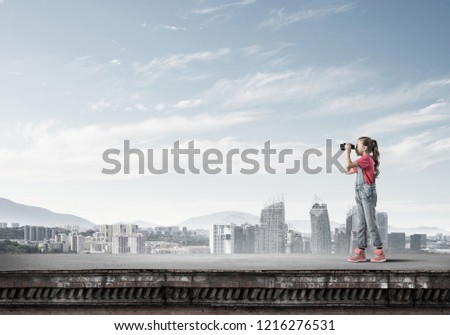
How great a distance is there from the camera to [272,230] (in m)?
24.2

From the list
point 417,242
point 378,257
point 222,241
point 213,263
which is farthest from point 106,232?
point 378,257

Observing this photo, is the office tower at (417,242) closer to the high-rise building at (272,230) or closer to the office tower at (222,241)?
the high-rise building at (272,230)

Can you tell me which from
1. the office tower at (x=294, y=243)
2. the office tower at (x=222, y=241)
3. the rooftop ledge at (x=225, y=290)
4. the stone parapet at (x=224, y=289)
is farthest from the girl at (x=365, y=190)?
the office tower at (x=294, y=243)

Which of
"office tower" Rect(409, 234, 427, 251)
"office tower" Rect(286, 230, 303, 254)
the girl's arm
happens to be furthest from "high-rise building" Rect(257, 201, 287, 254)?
the girl's arm

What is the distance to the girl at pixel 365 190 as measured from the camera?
1084 centimetres

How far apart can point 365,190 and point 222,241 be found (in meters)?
18.2

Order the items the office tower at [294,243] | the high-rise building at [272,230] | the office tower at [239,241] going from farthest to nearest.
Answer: the office tower at [239,241] < the office tower at [294,243] < the high-rise building at [272,230]

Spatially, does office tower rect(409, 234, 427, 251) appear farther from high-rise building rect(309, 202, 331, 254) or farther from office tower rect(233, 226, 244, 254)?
office tower rect(233, 226, 244, 254)

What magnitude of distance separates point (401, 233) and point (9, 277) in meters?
14.5

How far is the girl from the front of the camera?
10.8 m

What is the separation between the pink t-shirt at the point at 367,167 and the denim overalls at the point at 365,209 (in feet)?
0.19

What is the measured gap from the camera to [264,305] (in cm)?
936
